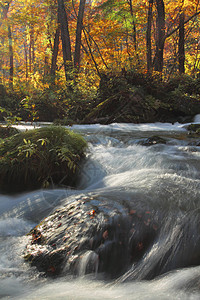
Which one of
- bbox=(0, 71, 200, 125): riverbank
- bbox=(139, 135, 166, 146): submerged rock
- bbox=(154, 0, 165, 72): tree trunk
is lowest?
bbox=(139, 135, 166, 146): submerged rock

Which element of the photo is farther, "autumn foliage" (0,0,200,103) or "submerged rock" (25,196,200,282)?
"autumn foliage" (0,0,200,103)

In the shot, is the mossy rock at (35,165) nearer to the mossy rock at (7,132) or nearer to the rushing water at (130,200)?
the rushing water at (130,200)

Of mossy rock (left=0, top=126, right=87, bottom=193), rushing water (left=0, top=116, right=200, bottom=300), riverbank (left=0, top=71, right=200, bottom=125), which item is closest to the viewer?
rushing water (left=0, top=116, right=200, bottom=300)

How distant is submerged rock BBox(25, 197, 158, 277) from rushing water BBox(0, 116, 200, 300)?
0.07m

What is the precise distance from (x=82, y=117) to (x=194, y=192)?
7479mm

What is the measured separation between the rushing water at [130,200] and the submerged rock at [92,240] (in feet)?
0.23

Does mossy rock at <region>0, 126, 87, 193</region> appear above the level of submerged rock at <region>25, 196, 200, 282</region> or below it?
above

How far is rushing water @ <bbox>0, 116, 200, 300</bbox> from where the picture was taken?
166cm

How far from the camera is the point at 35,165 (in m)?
3.72

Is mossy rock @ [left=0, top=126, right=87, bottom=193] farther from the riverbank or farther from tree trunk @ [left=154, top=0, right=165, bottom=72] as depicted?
tree trunk @ [left=154, top=0, right=165, bottom=72]

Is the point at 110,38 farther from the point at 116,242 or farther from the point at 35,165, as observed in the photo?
the point at 116,242

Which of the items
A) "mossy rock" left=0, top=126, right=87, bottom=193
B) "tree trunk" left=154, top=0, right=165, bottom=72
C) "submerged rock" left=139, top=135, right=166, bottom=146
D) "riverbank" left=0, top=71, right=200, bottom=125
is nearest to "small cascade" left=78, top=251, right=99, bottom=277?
"mossy rock" left=0, top=126, right=87, bottom=193

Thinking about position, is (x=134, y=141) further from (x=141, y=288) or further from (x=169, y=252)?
(x=141, y=288)

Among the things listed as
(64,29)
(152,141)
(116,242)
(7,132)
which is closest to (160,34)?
(64,29)
